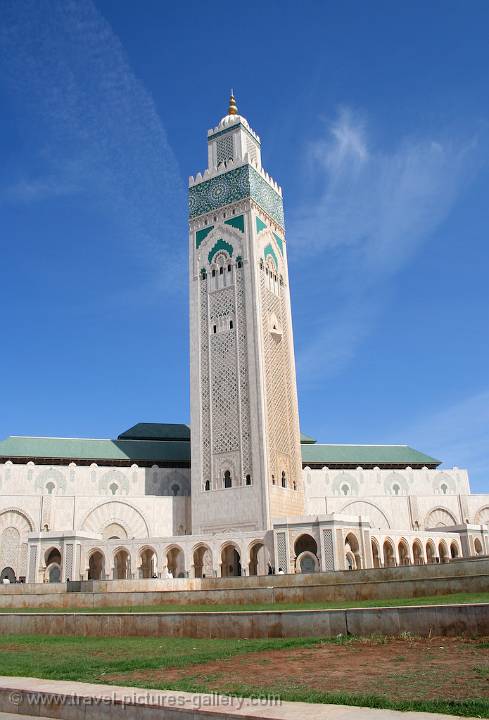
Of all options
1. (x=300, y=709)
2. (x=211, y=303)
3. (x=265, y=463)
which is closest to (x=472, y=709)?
(x=300, y=709)

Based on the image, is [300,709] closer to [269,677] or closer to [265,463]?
[269,677]

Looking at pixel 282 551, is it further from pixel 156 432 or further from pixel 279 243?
pixel 279 243

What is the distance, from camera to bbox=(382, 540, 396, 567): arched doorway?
30016mm

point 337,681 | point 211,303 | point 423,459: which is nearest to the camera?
point 337,681

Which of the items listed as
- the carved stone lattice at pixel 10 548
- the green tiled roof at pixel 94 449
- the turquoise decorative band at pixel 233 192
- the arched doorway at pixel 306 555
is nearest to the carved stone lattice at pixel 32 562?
the carved stone lattice at pixel 10 548

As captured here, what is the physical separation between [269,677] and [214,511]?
84.6ft

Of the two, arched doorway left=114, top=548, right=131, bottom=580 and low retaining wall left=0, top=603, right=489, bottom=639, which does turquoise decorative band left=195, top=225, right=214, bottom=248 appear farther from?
low retaining wall left=0, top=603, right=489, bottom=639

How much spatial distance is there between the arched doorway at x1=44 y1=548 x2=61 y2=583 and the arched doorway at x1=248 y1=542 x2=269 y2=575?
9.12 m

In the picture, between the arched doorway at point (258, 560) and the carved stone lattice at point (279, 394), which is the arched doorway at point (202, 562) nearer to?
the arched doorway at point (258, 560)

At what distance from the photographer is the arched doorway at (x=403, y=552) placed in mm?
30820

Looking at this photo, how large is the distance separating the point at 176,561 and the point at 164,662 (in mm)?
26026

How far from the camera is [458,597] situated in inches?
402

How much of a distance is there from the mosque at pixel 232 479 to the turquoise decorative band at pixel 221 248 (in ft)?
0.26

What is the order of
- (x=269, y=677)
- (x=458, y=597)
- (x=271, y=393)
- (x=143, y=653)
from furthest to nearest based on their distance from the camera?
(x=271, y=393) → (x=458, y=597) → (x=143, y=653) → (x=269, y=677)
